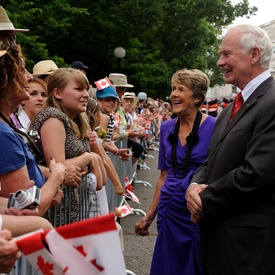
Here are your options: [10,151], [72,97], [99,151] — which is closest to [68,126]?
[72,97]

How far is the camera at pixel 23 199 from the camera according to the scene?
7.49ft

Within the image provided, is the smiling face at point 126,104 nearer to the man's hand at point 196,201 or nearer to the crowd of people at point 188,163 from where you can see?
the crowd of people at point 188,163

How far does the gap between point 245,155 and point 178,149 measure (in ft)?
4.58

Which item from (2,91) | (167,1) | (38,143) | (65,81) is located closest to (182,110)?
(65,81)

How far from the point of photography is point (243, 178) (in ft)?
9.32

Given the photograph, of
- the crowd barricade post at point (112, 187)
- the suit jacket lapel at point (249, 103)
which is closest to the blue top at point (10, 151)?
the suit jacket lapel at point (249, 103)

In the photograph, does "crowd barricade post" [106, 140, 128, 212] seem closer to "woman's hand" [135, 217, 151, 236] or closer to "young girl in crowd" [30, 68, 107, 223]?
"woman's hand" [135, 217, 151, 236]

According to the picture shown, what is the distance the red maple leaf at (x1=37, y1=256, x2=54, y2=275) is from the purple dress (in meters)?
2.36

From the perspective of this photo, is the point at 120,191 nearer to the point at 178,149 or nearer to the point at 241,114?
the point at 178,149

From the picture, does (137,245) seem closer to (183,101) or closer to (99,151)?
(99,151)

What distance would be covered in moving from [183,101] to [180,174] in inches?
24.7

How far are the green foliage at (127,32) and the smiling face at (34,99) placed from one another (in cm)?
710

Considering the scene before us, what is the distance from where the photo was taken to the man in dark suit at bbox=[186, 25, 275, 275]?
2.84 m

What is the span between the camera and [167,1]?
75.7ft
